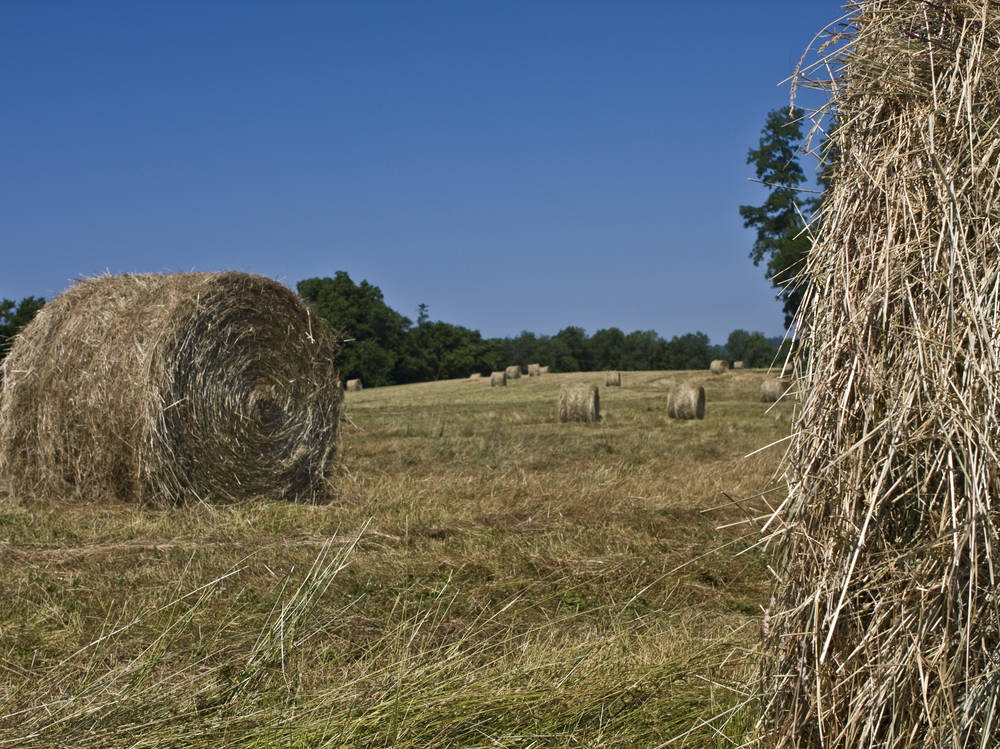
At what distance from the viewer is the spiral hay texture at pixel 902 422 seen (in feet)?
8.07

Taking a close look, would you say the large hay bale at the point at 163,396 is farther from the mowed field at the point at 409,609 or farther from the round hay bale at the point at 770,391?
the round hay bale at the point at 770,391

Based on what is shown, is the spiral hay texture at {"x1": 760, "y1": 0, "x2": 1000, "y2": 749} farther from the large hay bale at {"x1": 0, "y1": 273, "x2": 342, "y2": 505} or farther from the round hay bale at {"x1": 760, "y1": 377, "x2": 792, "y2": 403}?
the round hay bale at {"x1": 760, "y1": 377, "x2": 792, "y2": 403}

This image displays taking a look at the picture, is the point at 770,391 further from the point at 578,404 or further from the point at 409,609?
the point at 409,609

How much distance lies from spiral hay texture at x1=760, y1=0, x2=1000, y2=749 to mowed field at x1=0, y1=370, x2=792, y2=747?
37cm

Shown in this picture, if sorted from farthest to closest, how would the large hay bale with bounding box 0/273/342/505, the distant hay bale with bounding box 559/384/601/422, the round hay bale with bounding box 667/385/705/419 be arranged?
1. the round hay bale with bounding box 667/385/705/419
2. the distant hay bale with bounding box 559/384/601/422
3. the large hay bale with bounding box 0/273/342/505

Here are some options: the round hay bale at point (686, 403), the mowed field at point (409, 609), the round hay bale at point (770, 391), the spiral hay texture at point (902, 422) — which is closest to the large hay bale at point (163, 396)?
the mowed field at point (409, 609)

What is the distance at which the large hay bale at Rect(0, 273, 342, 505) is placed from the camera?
8.34 m

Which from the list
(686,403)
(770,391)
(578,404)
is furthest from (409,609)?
(770,391)

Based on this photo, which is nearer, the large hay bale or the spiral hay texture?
the spiral hay texture

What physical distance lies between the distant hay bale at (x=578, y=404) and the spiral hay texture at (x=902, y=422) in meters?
14.5

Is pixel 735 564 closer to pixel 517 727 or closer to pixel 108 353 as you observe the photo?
pixel 517 727

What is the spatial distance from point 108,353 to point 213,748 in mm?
6535

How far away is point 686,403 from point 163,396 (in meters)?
11.6

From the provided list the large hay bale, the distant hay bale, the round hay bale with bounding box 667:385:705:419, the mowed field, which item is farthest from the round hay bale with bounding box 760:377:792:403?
the large hay bale
